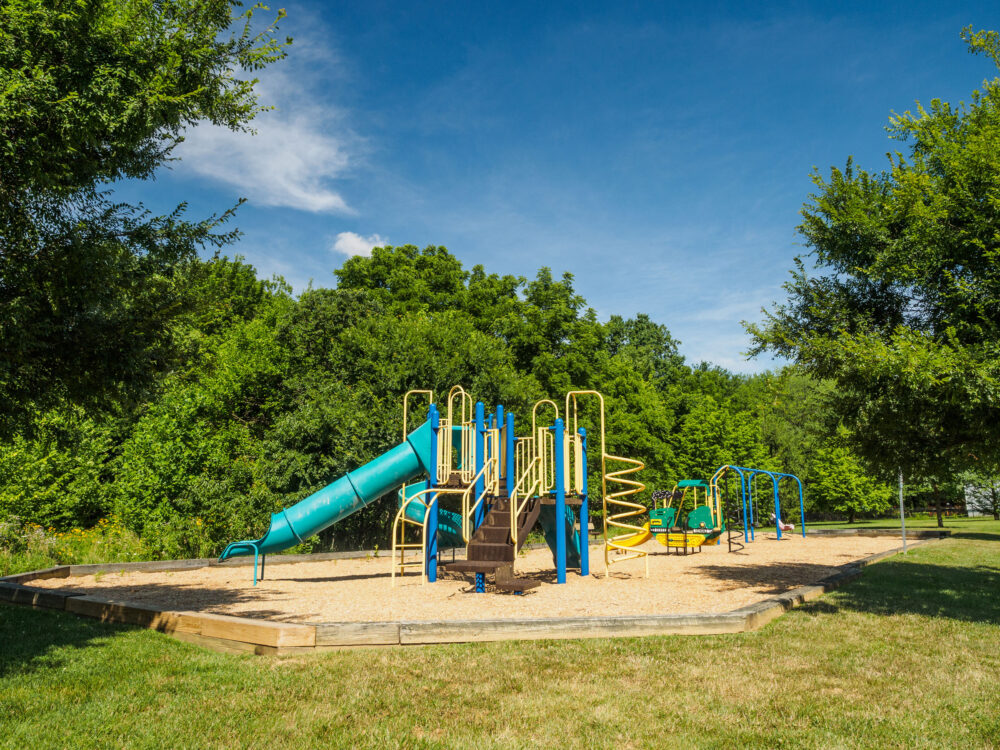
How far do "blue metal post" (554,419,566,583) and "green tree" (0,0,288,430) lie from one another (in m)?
6.22

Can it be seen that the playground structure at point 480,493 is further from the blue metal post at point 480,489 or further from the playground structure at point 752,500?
the playground structure at point 752,500

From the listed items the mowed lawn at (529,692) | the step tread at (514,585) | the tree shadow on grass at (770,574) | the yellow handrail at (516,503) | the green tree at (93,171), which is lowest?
the tree shadow on grass at (770,574)

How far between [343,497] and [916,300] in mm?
9866

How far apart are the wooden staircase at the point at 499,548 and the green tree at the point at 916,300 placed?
15.6 ft

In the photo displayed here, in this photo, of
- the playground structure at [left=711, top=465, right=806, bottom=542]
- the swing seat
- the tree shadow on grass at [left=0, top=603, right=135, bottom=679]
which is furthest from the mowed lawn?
the playground structure at [left=711, top=465, right=806, bottom=542]

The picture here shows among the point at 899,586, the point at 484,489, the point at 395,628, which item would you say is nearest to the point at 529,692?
the point at 395,628

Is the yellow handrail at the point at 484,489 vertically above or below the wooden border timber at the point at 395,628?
above

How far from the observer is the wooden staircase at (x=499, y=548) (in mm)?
9852

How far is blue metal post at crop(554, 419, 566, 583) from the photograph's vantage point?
11070 millimetres

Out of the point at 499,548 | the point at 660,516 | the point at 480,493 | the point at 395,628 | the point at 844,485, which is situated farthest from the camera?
the point at 844,485

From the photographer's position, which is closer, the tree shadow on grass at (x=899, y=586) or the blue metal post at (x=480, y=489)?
the tree shadow on grass at (x=899, y=586)

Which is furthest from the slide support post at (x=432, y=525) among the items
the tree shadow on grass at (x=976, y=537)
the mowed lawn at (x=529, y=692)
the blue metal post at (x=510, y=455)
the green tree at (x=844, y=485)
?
the green tree at (x=844, y=485)

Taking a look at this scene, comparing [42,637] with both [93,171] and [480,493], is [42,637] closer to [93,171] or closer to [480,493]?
[93,171]

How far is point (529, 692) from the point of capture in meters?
4.77
